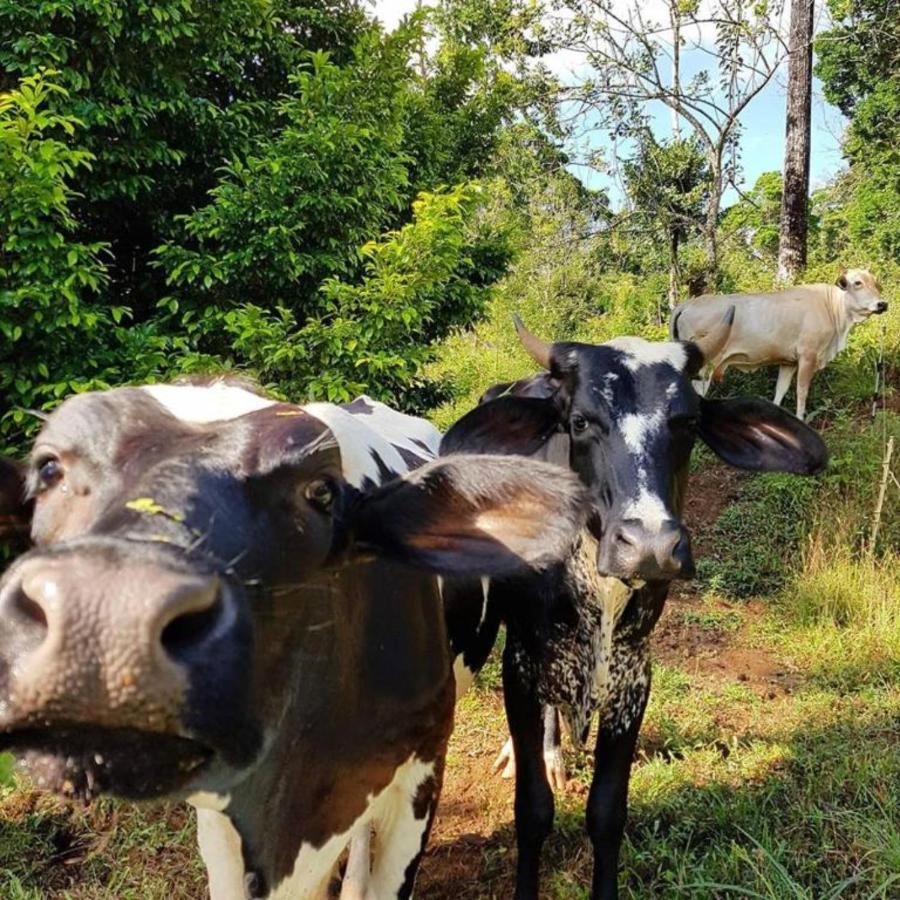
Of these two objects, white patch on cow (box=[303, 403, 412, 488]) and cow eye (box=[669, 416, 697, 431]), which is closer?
white patch on cow (box=[303, 403, 412, 488])

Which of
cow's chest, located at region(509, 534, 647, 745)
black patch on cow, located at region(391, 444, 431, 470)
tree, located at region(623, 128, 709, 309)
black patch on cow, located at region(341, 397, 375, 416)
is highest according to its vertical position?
tree, located at region(623, 128, 709, 309)

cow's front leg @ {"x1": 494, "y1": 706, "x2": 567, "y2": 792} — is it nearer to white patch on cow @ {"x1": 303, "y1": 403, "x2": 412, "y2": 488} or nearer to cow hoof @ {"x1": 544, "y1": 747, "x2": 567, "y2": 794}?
cow hoof @ {"x1": 544, "y1": 747, "x2": 567, "y2": 794}

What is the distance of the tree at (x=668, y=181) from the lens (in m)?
13.3

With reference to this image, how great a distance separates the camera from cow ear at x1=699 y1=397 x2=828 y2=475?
2.89 m

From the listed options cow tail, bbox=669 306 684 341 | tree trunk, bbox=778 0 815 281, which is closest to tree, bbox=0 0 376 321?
cow tail, bbox=669 306 684 341

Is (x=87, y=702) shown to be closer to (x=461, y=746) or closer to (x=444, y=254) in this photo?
(x=461, y=746)

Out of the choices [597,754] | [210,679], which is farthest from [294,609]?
[597,754]

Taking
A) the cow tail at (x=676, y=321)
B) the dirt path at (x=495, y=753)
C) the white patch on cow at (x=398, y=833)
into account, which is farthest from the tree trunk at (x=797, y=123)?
the white patch on cow at (x=398, y=833)

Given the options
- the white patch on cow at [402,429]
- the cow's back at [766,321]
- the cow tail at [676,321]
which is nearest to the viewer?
the white patch on cow at [402,429]

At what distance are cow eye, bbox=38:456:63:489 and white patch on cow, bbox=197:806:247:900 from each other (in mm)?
918

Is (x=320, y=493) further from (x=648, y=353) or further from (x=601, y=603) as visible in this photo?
(x=648, y=353)

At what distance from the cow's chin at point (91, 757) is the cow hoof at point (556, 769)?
285 centimetres

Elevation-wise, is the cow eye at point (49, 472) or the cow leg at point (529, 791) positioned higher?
the cow eye at point (49, 472)

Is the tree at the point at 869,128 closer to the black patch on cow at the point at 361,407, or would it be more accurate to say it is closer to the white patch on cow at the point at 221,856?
the black patch on cow at the point at 361,407
